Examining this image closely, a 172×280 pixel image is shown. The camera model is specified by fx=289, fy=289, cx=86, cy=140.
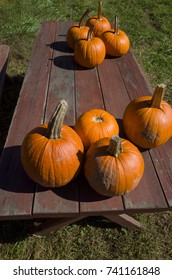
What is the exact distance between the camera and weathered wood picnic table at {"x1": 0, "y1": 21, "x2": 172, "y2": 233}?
1.61m

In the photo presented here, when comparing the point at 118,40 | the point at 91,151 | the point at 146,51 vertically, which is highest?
the point at 118,40

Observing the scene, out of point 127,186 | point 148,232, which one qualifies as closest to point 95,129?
point 127,186

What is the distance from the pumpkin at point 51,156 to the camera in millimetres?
1550

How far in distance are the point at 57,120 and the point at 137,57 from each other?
3.61 meters

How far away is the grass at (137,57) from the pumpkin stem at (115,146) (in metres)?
1.08

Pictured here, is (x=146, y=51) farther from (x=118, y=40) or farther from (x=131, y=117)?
(x=131, y=117)

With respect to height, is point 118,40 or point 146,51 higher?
point 118,40

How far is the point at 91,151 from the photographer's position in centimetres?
162

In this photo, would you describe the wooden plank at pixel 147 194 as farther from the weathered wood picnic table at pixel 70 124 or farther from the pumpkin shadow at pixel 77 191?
the pumpkin shadow at pixel 77 191

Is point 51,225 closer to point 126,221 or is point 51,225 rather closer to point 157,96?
point 126,221

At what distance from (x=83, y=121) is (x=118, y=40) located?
1.38 m

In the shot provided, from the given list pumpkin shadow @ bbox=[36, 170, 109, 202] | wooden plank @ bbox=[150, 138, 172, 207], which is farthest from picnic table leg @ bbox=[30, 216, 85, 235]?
wooden plank @ bbox=[150, 138, 172, 207]

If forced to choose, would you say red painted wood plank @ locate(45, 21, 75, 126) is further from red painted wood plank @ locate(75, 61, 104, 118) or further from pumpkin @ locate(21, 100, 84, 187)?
pumpkin @ locate(21, 100, 84, 187)

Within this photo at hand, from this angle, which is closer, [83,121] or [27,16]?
[83,121]
